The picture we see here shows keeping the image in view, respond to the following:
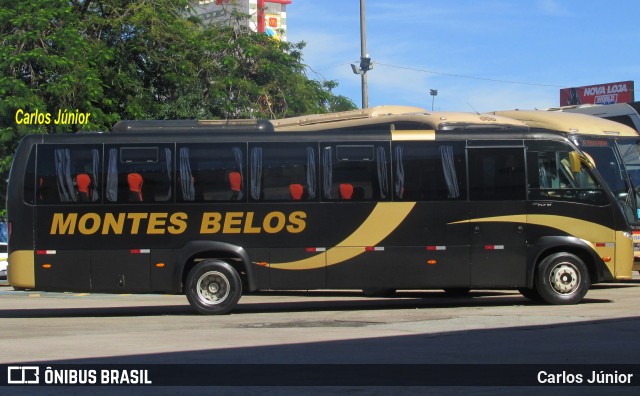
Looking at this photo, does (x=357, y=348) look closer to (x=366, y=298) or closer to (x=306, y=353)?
(x=306, y=353)

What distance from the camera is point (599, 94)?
77.2m

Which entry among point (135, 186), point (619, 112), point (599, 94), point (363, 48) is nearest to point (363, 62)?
point (363, 48)

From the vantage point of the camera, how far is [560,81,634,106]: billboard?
74688 mm

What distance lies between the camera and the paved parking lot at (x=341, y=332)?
33.1 ft

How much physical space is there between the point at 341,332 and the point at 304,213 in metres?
3.39

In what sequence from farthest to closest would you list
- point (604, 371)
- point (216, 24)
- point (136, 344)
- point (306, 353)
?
point (216, 24) < point (136, 344) < point (306, 353) < point (604, 371)

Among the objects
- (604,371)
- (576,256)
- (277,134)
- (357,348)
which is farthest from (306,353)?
(576,256)

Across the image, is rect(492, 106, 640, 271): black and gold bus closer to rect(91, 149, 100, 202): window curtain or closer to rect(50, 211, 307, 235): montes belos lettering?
rect(50, 211, 307, 235): montes belos lettering

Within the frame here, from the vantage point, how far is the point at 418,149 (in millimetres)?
15758

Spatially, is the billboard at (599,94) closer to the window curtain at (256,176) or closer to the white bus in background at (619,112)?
the white bus in background at (619,112)

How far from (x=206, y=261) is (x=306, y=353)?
5378 mm

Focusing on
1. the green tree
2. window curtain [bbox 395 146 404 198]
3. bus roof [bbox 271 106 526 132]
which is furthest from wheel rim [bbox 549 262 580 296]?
the green tree

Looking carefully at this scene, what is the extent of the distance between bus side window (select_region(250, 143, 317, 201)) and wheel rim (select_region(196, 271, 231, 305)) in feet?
4.99

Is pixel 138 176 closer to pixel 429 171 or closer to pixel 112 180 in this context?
pixel 112 180
